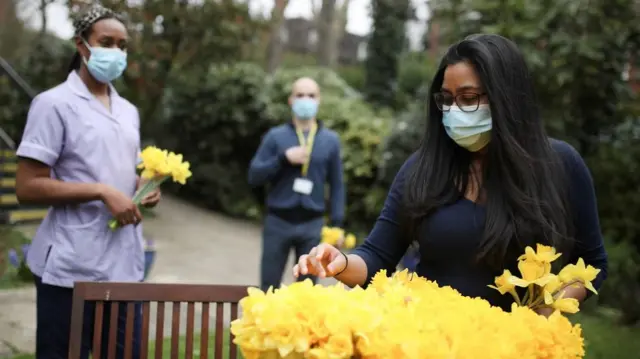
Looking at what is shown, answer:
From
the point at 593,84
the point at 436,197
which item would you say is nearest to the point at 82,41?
the point at 436,197

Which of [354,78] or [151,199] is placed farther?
[354,78]

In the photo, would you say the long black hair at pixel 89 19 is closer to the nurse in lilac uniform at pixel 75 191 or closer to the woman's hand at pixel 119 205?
the nurse in lilac uniform at pixel 75 191

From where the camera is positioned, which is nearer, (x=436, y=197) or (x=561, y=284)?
(x=561, y=284)

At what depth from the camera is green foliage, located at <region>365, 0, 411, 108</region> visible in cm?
1569

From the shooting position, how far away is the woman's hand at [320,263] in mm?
1577

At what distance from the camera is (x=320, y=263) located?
161 centimetres

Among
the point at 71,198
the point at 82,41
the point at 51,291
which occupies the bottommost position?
the point at 51,291

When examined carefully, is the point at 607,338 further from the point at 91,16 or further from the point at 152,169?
the point at 91,16

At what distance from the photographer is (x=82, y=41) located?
2.73 m

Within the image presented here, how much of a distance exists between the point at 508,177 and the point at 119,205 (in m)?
1.42

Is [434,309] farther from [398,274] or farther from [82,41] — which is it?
[82,41]

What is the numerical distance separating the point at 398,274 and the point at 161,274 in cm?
599

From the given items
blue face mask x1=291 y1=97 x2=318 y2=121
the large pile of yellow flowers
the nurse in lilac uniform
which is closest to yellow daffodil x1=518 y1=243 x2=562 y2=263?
the large pile of yellow flowers

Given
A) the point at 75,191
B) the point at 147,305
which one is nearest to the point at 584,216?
the point at 147,305
